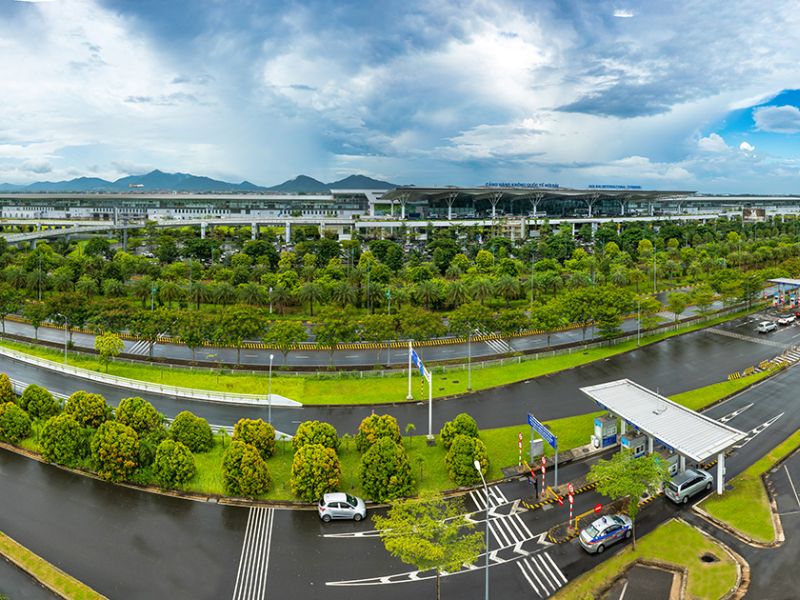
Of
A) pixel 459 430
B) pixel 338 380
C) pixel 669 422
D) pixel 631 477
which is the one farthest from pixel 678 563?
pixel 338 380

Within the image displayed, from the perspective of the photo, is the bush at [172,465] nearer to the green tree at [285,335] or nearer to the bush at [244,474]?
the bush at [244,474]

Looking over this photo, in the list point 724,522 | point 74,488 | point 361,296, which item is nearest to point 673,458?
point 724,522

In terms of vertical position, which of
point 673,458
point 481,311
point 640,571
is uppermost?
point 481,311

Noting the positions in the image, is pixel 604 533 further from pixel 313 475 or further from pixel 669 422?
pixel 313 475

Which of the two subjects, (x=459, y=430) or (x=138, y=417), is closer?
(x=459, y=430)

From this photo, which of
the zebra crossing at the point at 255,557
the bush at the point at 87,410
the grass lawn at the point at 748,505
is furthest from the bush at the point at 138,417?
the grass lawn at the point at 748,505

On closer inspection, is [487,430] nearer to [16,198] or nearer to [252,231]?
[252,231]
